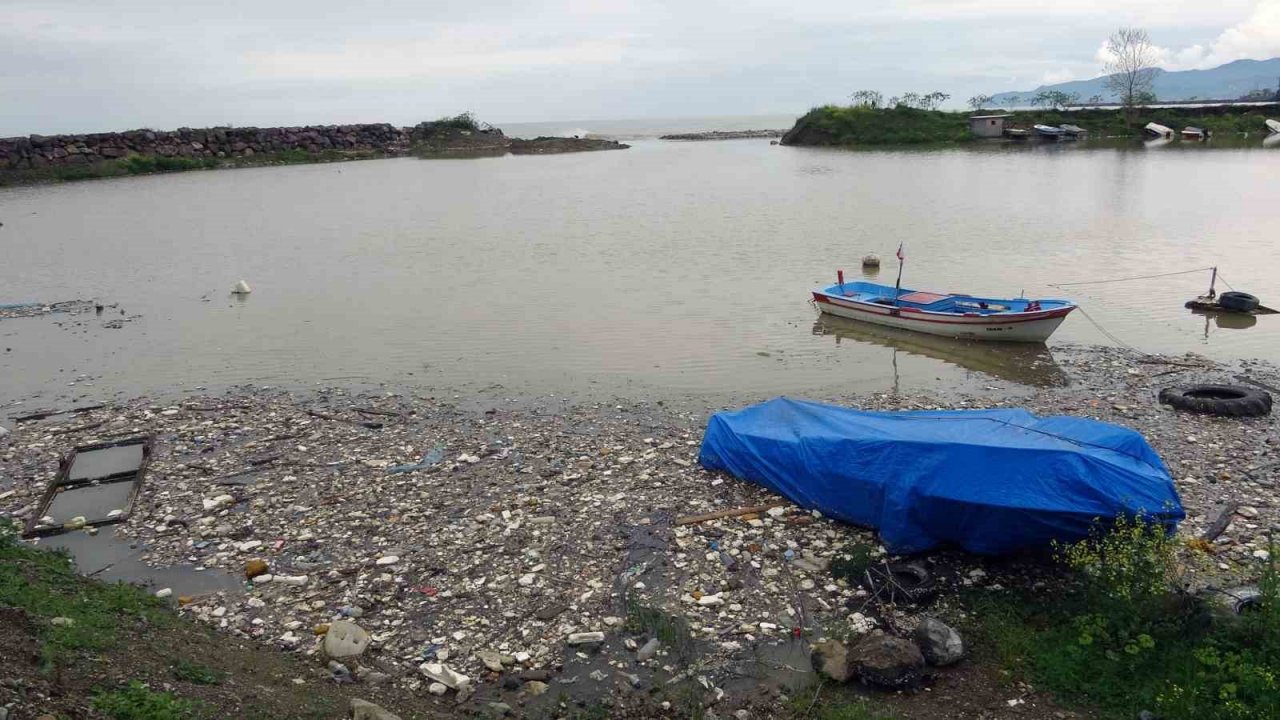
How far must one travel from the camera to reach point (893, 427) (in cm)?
995

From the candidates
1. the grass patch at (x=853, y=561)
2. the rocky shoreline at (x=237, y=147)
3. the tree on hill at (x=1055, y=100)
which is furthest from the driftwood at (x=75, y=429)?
the tree on hill at (x=1055, y=100)

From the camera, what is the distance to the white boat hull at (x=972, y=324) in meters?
18.0

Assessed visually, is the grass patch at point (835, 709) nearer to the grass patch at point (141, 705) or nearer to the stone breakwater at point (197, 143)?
the grass patch at point (141, 705)

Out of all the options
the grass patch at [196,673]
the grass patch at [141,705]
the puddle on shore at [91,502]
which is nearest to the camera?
the grass patch at [141,705]

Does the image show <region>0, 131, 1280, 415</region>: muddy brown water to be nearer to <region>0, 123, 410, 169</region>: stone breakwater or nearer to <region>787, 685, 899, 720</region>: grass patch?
<region>787, 685, 899, 720</region>: grass patch

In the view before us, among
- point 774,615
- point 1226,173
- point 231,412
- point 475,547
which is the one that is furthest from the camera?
point 1226,173

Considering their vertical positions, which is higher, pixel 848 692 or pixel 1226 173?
pixel 1226 173

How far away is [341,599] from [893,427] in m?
6.69

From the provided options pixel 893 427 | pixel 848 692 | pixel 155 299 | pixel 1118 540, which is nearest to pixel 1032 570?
pixel 1118 540

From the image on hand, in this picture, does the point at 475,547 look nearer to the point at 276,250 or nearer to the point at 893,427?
the point at 893,427

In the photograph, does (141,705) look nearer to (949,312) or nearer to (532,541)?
(532,541)

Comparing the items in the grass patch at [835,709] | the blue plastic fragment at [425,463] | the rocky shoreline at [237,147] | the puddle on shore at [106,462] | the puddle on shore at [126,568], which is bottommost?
the grass patch at [835,709]

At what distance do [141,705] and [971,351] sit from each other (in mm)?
17137

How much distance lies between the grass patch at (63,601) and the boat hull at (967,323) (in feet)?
54.2
